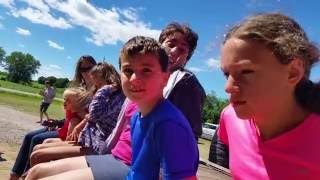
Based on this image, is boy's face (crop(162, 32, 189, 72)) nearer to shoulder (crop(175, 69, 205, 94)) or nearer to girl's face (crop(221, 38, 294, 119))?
shoulder (crop(175, 69, 205, 94))

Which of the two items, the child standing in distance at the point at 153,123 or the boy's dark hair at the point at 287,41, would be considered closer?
the boy's dark hair at the point at 287,41

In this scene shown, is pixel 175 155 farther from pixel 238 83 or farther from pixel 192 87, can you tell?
pixel 192 87

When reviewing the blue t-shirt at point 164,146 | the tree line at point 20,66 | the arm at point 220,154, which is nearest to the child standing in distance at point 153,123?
the blue t-shirt at point 164,146

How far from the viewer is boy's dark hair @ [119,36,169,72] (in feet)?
9.25

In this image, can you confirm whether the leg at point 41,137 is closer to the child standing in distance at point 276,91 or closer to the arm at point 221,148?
the arm at point 221,148

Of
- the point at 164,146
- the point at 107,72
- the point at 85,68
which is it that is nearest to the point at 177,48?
the point at 164,146

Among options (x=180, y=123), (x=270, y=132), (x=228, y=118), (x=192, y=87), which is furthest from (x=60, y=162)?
(x=270, y=132)

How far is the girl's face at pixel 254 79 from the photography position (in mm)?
1697

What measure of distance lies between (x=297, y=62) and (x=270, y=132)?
0.33 meters

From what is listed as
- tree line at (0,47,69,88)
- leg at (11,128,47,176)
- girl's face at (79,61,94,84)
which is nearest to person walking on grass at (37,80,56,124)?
leg at (11,128,47,176)

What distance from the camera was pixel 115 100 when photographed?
453 centimetres

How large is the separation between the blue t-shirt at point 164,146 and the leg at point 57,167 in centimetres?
77

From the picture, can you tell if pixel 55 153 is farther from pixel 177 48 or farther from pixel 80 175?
pixel 177 48

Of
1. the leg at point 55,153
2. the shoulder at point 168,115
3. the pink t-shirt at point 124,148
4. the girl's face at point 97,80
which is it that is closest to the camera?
the shoulder at point 168,115
